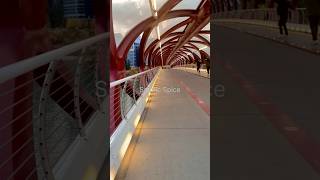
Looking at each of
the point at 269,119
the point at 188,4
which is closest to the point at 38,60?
the point at 269,119

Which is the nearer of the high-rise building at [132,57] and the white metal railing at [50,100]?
the white metal railing at [50,100]

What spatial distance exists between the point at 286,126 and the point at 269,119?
31cm

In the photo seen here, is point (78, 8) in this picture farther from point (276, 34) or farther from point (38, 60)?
point (276, 34)

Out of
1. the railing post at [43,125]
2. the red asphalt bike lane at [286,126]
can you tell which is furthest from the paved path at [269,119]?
the railing post at [43,125]

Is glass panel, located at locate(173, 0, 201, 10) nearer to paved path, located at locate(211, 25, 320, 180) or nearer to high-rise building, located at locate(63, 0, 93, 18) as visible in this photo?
paved path, located at locate(211, 25, 320, 180)

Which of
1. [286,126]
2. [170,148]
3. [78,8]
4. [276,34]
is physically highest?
[78,8]

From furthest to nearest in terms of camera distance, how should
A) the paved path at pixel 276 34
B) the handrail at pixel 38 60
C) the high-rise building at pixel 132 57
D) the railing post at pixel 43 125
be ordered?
the high-rise building at pixel 132 57
the paved path at pixel 276 34
the railing post at pixel 43 125
the handrail at pixel 38 60

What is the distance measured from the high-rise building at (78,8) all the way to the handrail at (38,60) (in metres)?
0.14

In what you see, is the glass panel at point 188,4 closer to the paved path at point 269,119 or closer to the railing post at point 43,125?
the paved path at point 269,119

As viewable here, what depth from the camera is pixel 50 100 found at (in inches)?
82.8

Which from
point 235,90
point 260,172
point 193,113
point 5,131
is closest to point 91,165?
point 5,131

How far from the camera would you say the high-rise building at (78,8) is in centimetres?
203

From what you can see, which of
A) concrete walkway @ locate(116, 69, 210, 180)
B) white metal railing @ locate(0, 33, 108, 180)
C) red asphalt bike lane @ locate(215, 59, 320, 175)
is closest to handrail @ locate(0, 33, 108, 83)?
white metal railing @ locate(0, 33, 108, 180)

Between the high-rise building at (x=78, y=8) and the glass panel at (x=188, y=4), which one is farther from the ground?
the glass panel at (x=188, y=4)
